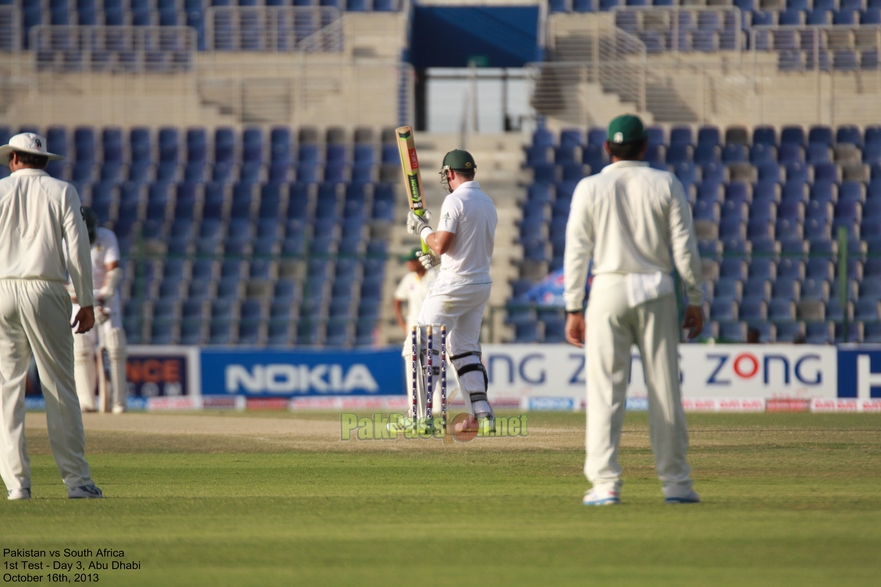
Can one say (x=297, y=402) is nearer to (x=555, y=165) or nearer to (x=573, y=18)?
(x=555, y=165)

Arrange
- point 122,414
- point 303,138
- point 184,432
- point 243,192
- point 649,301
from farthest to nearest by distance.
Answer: point 303,138
point 243,192
point 122,414
point 184,432
point 649,301

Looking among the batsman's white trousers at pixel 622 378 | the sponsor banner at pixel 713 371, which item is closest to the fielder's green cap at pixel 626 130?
the batsman's white trousers at pixel 622 378

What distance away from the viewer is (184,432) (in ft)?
41.6

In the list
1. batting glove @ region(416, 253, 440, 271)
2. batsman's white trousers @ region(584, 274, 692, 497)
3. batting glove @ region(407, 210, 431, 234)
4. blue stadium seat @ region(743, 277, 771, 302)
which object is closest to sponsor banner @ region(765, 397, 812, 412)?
blue stadium seat @ region(743, 277, 771, 302)

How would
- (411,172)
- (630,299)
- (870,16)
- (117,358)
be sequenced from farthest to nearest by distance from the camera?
(870,16)
(117,358)
(411,172)
(630,299)

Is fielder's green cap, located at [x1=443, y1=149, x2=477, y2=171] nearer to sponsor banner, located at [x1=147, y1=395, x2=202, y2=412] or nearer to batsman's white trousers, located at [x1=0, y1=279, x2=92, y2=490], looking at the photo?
batsman's white trousers, located at [x1=0, y1=279, x2=92, y2=490]

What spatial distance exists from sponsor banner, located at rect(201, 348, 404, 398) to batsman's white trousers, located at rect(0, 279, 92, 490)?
38.6ft

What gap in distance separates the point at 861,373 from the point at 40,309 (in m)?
14.1

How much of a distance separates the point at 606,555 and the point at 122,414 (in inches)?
453

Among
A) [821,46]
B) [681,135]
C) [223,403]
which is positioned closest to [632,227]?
[223,403]

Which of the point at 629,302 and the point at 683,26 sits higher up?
the point at 683,26

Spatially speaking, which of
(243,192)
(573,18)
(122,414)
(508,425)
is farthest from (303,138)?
(508,425)

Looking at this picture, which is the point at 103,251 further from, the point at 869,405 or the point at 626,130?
the point at 869,405

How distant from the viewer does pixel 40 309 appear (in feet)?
22.2
